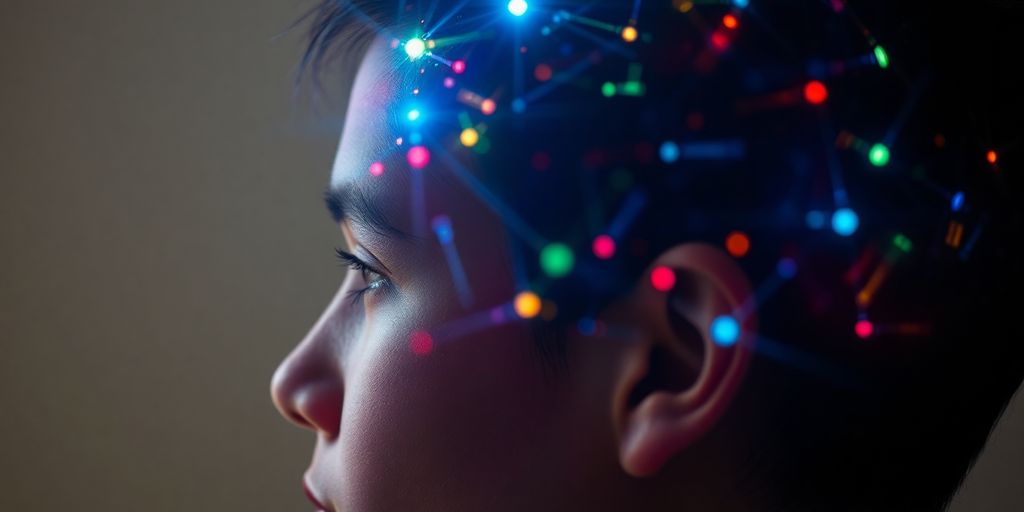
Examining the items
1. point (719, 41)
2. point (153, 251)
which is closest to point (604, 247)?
point (719, 41)

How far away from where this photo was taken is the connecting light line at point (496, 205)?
47 centimetres

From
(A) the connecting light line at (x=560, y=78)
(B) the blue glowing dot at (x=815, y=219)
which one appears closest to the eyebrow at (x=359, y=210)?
(A) the connecting light line at (x=560, y=78)

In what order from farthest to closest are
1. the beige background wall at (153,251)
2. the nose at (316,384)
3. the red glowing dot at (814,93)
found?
the beige background wall at (153,251) < the nose at (316,384) < the red glowing dot at (814,93)

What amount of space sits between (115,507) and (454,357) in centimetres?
82

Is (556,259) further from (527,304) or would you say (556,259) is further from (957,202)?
(957,202)

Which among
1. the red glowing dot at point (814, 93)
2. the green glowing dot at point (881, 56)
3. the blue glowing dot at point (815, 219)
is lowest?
the blue glowing dot at point (815, 219)

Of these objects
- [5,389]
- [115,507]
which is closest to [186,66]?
[5,389]

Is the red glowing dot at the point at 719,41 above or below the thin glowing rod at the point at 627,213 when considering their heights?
above

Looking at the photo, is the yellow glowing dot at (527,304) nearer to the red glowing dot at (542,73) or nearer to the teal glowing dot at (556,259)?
the teal glowing dot at (556,259)

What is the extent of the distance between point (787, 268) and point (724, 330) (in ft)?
0.15

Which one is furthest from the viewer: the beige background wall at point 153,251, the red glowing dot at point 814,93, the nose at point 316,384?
the beige background wall at point 153,251

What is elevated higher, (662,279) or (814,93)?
(814,93)

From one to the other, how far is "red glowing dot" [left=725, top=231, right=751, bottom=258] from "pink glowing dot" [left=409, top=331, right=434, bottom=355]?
18 centimetres

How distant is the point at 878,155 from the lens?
44 centimetres
